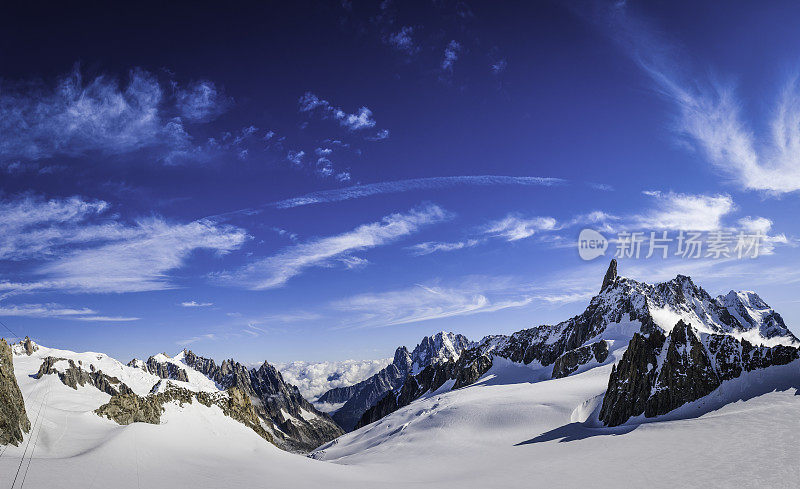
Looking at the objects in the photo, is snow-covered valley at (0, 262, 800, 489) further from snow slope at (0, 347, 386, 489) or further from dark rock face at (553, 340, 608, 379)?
dark rock face at (553, 340, 608, 379)

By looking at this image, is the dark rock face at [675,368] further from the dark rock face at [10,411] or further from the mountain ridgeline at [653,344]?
the dark rock face at [10,411]

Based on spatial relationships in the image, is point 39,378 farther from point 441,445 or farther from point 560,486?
point 560,486

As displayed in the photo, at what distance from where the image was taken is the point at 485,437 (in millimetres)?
62062

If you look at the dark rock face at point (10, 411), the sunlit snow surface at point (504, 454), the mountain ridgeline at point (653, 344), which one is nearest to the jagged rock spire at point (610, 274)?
the mountain ridgeline at point (653, 344)

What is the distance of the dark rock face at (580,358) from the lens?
115844 millimetres

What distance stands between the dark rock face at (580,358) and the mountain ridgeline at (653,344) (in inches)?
10.8

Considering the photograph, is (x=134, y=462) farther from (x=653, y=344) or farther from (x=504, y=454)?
(x=653, y=344)

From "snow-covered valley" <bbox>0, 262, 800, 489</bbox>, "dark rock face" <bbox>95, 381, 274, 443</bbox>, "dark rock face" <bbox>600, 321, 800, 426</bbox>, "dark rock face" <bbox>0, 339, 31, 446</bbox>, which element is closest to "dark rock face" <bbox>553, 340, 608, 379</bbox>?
"snow-covered valley" <bbox>0, 262, 800, 489</bbox>

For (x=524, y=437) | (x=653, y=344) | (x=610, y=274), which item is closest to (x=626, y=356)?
(x=653, y=344)

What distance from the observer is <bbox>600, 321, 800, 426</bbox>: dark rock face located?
46969 millimetres

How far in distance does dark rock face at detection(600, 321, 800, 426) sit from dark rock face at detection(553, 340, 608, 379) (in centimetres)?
6064

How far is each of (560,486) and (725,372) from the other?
34.8m

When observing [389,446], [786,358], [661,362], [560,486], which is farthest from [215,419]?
[786,358]

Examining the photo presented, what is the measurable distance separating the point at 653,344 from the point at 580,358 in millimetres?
68180
